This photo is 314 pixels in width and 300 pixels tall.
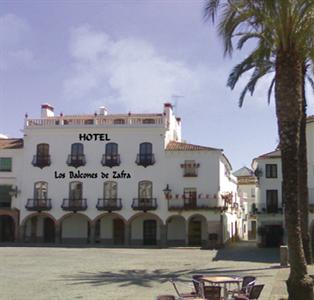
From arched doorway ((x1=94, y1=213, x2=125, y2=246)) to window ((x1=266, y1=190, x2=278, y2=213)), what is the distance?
12.4 m

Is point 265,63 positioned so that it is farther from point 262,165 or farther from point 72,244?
point 72,244

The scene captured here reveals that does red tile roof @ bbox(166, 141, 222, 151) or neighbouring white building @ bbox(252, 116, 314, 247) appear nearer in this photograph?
neighbouring white building @ bbox(252, 116, 314, 247)

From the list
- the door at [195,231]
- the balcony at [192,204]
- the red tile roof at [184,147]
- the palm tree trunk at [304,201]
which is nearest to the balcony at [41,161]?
the red tile roof at [184,147]

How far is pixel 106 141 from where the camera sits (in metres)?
47.8

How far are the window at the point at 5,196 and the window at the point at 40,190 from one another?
2361 millimetres

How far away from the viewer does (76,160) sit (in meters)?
47.8

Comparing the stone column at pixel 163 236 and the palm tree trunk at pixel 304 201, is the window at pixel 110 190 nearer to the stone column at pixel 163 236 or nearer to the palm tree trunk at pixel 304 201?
the stone column at pixel 163 236

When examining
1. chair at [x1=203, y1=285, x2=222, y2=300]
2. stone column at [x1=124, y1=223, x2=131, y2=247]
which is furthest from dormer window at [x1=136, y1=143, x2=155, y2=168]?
chair at [x1=203, y1=285, x2=222, y2=300]

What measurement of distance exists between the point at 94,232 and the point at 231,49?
33187 mm

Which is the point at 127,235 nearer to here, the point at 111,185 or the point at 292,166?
the point at 111,185

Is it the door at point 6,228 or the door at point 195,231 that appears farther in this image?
the door at point 6,228

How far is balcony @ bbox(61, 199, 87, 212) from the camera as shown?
4697cm

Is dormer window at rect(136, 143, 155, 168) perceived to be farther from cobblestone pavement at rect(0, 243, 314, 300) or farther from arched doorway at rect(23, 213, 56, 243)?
cobblestone pavement at rect(0, 243, 314, 300)

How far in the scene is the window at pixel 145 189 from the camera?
153 ft
